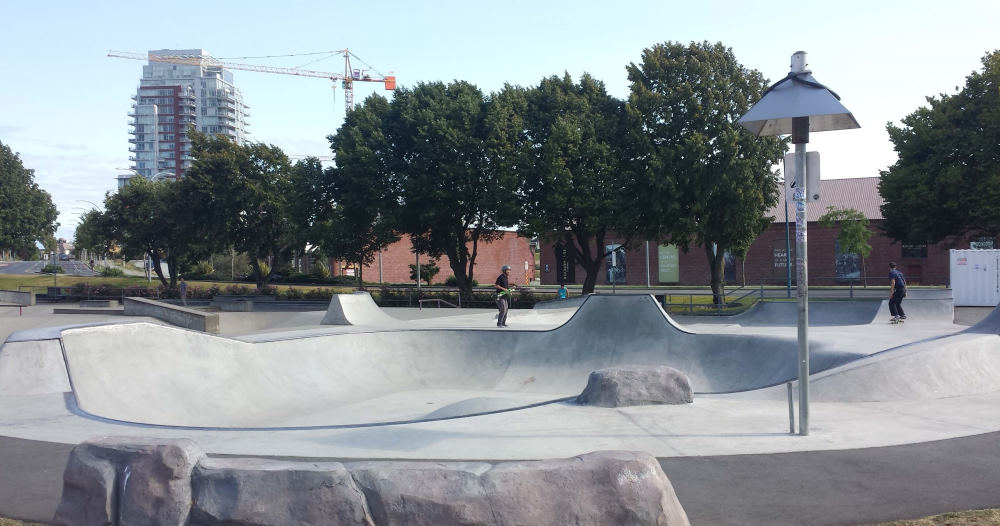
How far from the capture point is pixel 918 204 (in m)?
31.7

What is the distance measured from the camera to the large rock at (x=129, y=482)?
374 cm

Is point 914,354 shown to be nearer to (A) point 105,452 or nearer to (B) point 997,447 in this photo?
(B) point 997,447

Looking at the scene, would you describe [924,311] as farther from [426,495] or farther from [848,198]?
[848,198]

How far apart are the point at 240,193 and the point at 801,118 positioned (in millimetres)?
36704

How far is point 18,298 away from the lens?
120 ft

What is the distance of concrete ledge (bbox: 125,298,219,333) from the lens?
856 inches

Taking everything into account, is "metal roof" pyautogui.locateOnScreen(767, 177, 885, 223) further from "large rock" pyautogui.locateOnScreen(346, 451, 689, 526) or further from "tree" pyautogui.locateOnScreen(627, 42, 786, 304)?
"large rock" pyautogui.locateOnScreen(346, 451, 689, 526)

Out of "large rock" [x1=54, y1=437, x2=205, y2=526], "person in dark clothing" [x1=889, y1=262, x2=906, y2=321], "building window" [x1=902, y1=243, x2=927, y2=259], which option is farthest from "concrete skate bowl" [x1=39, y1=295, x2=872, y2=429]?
"building window" [x1=902, y1=243, x2=927, y2=259]

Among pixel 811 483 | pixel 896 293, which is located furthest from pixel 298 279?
pixel 811 483

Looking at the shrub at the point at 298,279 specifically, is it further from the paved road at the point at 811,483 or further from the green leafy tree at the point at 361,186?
the paved road at the point at 811,483

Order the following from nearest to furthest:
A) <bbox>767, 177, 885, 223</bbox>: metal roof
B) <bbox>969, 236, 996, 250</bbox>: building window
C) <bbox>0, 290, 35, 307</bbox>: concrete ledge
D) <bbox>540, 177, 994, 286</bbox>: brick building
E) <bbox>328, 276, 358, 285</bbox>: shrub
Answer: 1. <bbox>0, 290, 35, 307</bbox>: concrete ledge
2. <bbox>969, 236, 996, 250</bbox>: building window
3. <bbox>540, 177, 994, 286</bbox>: brick building
4. <bbox>767, 177, 885, 223</bbox>: metal roof
5. <bbox>328, 276, 358, 285</bbox>: shrub

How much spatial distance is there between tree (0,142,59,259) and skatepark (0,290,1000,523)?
45805 millimetres

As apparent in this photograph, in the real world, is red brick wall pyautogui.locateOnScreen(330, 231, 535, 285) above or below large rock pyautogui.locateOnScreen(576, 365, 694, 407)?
above

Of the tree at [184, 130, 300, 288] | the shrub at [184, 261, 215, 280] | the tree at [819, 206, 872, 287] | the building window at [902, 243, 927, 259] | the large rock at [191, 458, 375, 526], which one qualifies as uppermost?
the tree at [184, 130, 300, 288]
